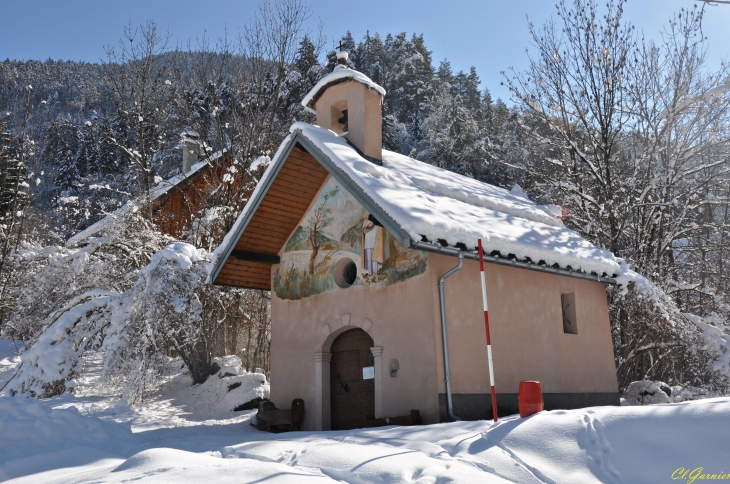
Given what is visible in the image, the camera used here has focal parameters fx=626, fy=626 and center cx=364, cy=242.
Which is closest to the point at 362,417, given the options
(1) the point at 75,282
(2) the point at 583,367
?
(2) the point at 583,367

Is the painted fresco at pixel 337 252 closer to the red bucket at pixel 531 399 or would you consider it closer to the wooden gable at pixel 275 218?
the wooden gable at pixel 275 218

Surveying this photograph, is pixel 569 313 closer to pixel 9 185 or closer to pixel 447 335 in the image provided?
pixel 447 335

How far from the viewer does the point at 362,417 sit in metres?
10.6

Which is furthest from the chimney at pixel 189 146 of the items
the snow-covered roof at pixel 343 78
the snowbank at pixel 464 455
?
the snowbank at pixel 464 455

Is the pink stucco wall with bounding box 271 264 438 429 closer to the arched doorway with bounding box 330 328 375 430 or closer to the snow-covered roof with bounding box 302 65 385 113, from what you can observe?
the arched doorway with bounding box 330 328 375 430

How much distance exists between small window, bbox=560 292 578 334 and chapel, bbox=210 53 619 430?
Answer: 0.09 ft

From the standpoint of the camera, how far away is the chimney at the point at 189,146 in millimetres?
21969

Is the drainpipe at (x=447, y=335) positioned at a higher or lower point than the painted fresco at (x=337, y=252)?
lower

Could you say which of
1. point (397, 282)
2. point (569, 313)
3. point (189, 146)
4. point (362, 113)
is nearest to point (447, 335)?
point (397, 282)

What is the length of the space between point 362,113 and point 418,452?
8288mm

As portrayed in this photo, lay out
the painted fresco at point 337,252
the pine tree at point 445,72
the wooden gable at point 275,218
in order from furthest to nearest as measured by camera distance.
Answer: the pine tree at point 445,72
the wooden gable at point 275,218
the painted fresco at point 337,252

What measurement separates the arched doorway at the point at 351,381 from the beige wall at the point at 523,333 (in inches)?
70.7

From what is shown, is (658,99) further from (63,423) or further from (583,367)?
(63,423)

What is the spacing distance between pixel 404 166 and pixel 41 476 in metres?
8.84
